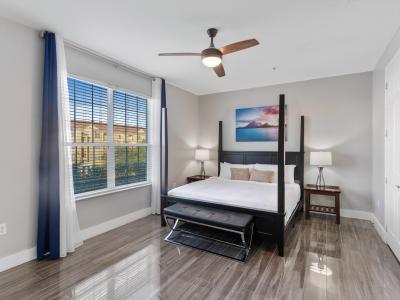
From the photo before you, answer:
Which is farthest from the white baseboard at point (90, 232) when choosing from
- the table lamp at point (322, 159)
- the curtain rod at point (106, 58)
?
the table lamp at point (322, 159)

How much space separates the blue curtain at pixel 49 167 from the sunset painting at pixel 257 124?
372 centimetres

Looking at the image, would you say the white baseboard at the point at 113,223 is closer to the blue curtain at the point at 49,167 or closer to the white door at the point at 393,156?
the blue curtain at the point at 49,167

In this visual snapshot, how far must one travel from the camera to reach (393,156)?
274 cm

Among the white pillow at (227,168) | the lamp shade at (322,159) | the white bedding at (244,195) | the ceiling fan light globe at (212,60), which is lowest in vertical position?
the white bedding at (244,195)

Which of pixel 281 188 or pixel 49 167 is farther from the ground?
pixel 49 167

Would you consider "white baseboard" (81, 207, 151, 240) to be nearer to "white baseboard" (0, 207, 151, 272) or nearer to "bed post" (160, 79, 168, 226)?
"white baseboard" (0, 207, 151, 272)

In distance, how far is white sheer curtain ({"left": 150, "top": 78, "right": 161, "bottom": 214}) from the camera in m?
4.21

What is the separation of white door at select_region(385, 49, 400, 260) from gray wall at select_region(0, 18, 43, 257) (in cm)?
433

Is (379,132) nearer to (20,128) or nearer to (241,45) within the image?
(241,45)

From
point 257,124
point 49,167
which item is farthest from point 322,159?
point 49,167

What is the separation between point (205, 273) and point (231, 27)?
9.12 feet

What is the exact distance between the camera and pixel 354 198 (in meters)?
4.05

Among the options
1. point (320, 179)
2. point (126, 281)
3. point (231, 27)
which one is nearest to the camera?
point (126, 281)

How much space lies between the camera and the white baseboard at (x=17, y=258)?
2.33m
